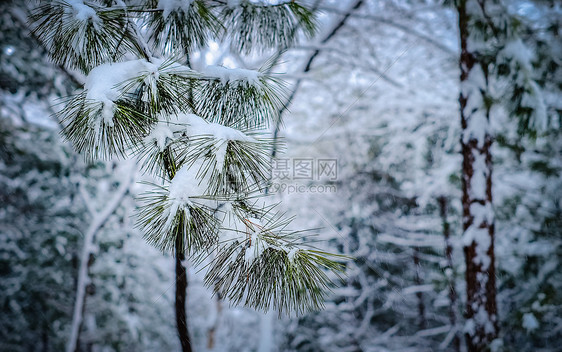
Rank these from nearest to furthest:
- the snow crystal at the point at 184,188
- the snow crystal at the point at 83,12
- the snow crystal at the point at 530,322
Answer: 1. the snow crystal at the point at 184,188
2. the snow crystal at the point at 83,12
3. the snow crystal at the point at 530,322

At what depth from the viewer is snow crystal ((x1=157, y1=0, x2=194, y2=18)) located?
104cm

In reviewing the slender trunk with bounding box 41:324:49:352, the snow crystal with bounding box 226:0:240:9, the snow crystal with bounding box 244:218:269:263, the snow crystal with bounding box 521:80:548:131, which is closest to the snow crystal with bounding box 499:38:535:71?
the snow crystal with bounding box 521:80:548:131

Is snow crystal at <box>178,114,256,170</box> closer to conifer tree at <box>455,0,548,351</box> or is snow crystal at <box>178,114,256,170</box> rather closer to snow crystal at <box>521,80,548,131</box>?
conifer tree at <box>455,0,548,351</box>

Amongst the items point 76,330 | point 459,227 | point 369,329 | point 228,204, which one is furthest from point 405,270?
point 228,204

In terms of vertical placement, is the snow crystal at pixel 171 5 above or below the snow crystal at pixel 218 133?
above

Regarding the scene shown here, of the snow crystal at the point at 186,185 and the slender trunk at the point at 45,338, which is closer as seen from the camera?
the snow crystal at the point at 186,185

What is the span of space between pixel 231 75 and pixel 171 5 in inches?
14.3

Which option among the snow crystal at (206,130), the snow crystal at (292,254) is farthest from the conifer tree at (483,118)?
the snow crystal at (206,130)

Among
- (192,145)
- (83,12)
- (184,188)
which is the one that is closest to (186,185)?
(184,188)

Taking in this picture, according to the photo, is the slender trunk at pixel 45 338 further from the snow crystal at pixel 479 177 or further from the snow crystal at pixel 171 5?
the snow crystal at pixel 479 177

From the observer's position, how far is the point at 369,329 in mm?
5469

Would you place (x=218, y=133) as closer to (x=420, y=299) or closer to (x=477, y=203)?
(x=477, y=203)

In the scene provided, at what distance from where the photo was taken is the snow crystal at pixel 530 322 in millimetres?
2373

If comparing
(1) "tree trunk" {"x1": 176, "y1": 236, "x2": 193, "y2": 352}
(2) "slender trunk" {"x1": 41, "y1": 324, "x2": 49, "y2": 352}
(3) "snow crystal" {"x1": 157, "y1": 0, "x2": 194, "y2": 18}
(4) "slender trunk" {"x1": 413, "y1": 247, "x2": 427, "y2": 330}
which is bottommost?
(2) "slender trunk" {"x1": 41, "y1": 324, "x2": 49, "y2": 352}
